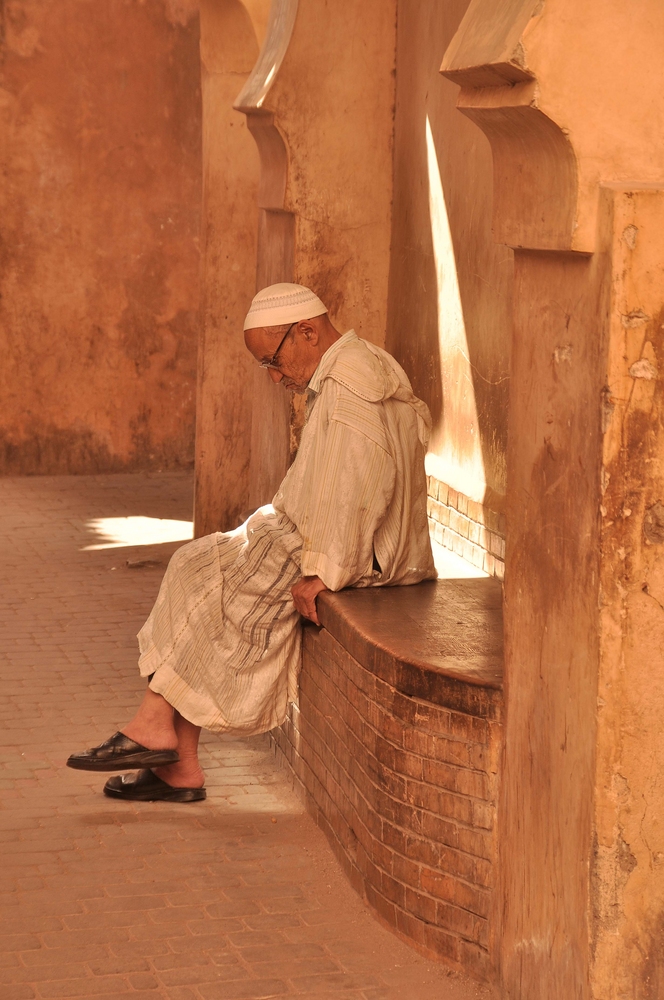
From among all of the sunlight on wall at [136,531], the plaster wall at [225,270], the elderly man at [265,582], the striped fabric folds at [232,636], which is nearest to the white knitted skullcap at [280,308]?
the elderly man at [265,582]

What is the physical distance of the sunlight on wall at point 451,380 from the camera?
5926mm

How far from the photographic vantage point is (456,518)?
19.9 feet

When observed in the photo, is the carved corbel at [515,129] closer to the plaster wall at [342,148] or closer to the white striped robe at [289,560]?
the white striped robe at [289,560]

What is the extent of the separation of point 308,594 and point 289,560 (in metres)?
0.27

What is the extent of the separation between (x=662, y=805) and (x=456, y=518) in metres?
2.86

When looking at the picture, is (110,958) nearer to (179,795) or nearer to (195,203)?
(179,795)

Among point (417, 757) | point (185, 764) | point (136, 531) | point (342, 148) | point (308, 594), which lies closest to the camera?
point (417, 757)

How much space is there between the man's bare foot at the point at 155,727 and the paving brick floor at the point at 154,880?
251 mm

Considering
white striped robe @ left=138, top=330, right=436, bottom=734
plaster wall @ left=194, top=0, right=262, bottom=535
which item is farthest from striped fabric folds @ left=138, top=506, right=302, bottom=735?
plaster wall @ left=194, top=0, right=262, bottom=535

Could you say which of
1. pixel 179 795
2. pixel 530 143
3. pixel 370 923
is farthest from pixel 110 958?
pixel 530 143

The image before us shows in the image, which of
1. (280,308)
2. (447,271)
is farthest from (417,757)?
(447,271)

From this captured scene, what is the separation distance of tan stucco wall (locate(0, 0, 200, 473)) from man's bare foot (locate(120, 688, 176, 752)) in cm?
724

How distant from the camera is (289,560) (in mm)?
5113

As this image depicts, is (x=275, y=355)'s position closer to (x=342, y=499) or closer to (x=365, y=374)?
(x=365, y=374)
